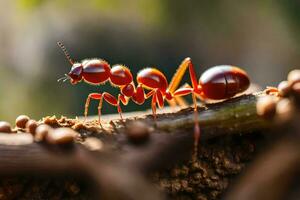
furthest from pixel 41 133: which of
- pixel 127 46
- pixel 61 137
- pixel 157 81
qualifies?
pixel 127 46

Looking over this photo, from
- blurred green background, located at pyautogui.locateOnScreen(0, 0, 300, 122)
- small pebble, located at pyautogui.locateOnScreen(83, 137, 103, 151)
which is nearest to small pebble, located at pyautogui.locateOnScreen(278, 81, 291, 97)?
small pebble, located at pyautogui.locateOnScreen(83, 137, 103, 151)

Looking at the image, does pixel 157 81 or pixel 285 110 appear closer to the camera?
pixel 285 110

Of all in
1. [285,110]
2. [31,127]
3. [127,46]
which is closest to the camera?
[285,110]

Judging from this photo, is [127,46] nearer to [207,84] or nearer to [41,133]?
[207,84]

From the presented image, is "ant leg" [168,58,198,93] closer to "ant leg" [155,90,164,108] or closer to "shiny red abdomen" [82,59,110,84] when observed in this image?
"ant leg" [155,90,164,108]

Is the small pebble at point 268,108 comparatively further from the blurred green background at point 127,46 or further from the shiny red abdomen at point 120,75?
the blurred green background at point 127,46

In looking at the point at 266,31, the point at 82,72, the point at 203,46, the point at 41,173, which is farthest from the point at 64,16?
the point at 41,173
